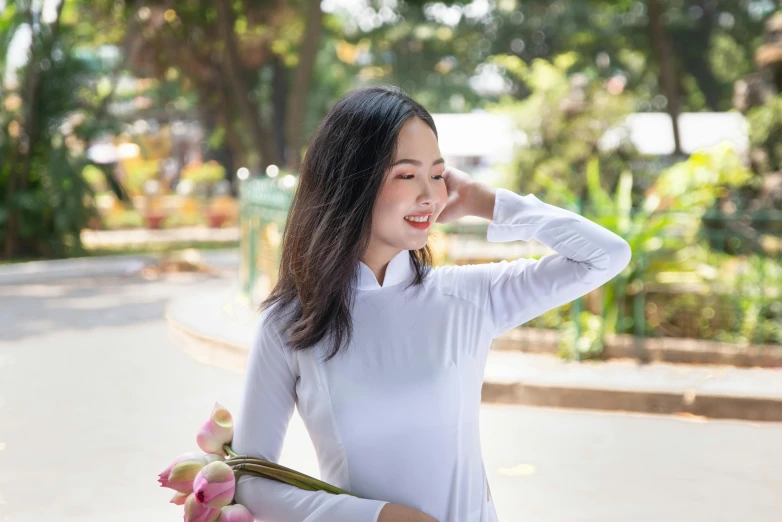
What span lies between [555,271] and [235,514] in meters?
0.83

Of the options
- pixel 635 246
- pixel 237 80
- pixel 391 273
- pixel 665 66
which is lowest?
pixel 635 246

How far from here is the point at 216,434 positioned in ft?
6.42

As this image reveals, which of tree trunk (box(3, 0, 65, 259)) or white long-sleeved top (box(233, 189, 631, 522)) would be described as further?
tree trunk (box(3, 0, 65, 259))

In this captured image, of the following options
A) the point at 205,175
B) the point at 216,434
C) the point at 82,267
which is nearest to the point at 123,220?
the point at 205,175

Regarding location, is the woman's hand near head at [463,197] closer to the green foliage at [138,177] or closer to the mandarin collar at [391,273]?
the mandarin collar at [391,273]

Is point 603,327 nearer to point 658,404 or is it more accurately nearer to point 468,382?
point 658,404

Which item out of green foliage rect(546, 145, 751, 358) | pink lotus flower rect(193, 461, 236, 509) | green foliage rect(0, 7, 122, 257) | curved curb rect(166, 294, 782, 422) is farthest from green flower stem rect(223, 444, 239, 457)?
green foliage rect(0, 7, 122, 257)

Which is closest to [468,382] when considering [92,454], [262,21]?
[92,454]

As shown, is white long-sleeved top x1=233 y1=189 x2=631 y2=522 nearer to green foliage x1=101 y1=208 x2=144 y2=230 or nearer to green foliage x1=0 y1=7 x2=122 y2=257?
green foliage x1=0 y1=7 x2=122 y2=257

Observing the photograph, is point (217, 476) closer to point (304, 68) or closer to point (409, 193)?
point (409, 193)

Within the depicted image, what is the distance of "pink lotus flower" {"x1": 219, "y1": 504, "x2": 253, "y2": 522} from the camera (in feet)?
6.02

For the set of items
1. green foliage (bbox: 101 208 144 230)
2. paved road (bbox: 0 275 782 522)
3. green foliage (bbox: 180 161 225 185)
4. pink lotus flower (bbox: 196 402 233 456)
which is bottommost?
green foliage (bbox: 101 208 144 230)

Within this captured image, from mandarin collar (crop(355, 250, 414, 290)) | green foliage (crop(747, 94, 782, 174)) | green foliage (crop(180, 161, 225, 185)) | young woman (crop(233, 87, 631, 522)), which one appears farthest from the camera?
green foliage (crop(180, 161, 225, 185))

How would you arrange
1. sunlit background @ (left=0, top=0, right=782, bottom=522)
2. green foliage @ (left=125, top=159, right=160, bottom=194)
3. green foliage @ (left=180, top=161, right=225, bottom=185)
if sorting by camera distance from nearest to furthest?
1. sunlit background @ (left=0, top=0, right=782, bottom=522)
2. green foliage @ (left=125, top=159, right=160, bottom=194)
3. green foliage @ (left=180, top=161, right=225, bottom=185)
